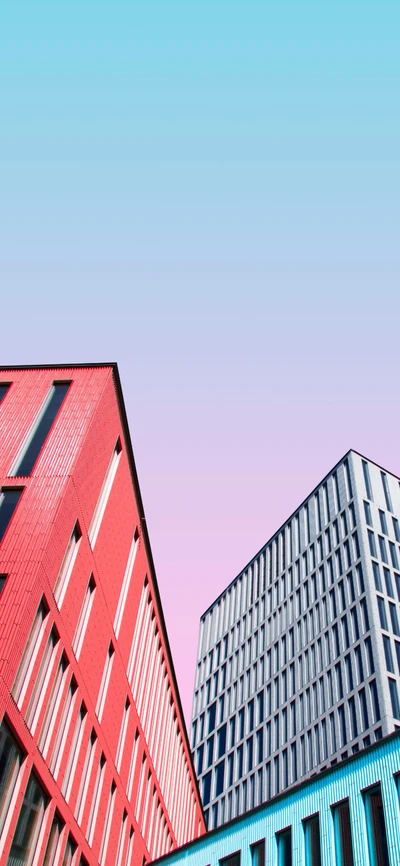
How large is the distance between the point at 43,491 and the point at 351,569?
53.6m

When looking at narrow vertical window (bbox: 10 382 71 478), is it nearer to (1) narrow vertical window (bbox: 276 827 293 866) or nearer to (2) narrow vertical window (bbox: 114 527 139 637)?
(2) narrow vertical window (bbox: 114 527 139 637)

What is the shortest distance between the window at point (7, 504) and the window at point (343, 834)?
15.4 metres

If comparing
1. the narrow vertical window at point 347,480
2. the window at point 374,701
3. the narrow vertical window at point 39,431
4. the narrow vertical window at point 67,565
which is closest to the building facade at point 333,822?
the narrow vertical window at point 67,565

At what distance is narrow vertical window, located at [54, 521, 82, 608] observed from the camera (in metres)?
24.0

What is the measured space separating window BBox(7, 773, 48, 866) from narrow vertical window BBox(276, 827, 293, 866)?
10.4 metres

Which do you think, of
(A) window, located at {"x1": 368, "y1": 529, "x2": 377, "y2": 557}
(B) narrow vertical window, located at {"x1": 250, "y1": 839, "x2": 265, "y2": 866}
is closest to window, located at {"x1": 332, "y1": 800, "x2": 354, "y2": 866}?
(B) narrow vertical window, located at {"x1": 250, "y1": 839, "x2": 265, "y2": 866}

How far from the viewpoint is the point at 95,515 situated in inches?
1154

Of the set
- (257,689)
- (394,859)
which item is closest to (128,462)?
(394,859)

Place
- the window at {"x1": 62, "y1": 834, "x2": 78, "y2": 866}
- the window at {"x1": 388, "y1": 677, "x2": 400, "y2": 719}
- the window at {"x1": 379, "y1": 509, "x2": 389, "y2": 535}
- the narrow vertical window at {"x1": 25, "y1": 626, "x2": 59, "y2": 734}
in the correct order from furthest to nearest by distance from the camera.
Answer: the window at {"x1": 379, "y1": 509, "x2": 389, "y2": 535}
the window at {"x1": 388, "y1": 677, "x2": 400, "y2": 719}
the window at {"x1": 62, "y1": 834, "x2": 78, "y2": 866}
the narrow vertical window at {"x1": 25, "y1": 626, "x2": 59, "y2": 734}

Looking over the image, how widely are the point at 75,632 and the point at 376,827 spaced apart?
12201 millimetres

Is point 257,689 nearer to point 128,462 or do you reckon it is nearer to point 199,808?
point 199,808

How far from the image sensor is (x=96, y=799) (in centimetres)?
2781

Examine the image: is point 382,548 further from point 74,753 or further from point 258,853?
point 74,753

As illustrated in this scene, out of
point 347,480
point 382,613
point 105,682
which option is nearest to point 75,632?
point 105,682
